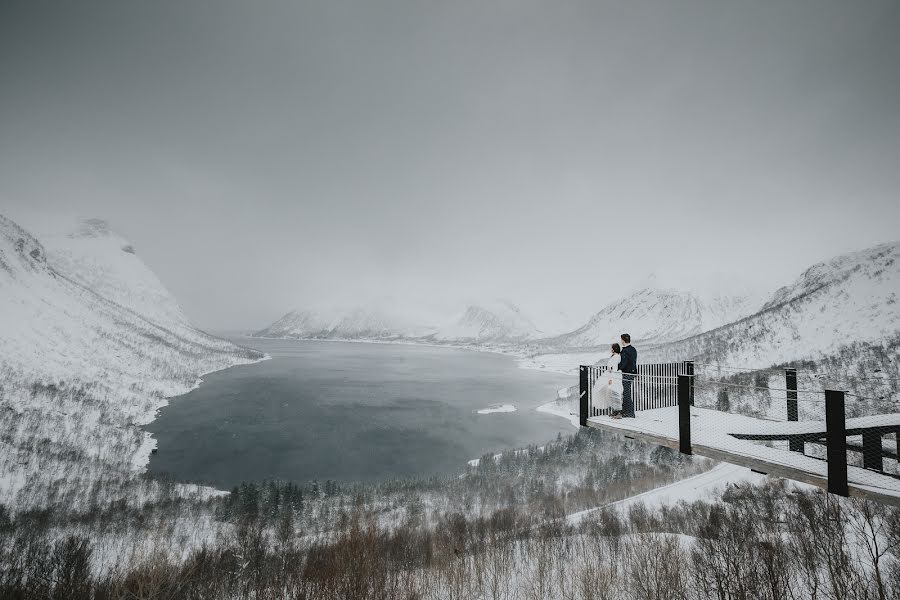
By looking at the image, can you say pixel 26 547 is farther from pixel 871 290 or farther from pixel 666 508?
pixel 871 290

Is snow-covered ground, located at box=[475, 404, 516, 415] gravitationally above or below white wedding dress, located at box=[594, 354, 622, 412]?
below

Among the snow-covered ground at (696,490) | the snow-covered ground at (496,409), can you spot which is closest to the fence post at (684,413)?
the snow-covered ground at (696,490)

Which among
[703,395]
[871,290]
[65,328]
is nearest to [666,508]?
[703,395]

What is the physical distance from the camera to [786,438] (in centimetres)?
661

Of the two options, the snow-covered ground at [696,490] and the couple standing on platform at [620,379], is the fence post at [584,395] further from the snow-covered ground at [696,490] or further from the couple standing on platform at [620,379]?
the snow-covered ground at [696,490]

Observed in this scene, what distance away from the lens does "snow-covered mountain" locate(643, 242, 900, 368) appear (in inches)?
2982

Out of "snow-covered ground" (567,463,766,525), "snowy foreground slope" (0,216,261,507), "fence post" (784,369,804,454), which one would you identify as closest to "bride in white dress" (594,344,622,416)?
"fence post" (784,369,804,454)

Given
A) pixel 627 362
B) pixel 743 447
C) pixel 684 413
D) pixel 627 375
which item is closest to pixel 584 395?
pixel 627 375

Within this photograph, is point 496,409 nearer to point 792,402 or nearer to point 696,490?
point 696,490

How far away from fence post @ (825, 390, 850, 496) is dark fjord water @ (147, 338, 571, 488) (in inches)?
1967

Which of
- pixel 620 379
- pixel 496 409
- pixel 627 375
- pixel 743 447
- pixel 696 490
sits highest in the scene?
pixel 627 375

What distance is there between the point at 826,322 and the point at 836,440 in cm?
11627

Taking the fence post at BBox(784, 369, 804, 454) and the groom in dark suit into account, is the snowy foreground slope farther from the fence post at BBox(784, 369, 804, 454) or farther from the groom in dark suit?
the fence post at BBox(784, 369, 804, 454)

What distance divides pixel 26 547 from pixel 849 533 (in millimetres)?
62379
